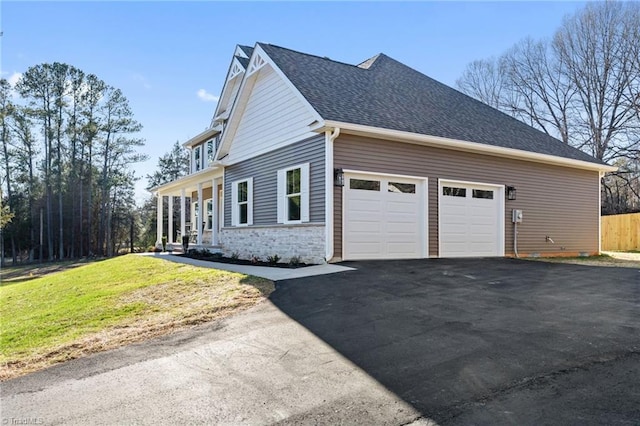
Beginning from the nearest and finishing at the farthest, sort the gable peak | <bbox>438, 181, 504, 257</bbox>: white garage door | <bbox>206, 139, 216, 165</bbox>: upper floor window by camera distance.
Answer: <bbox>438, 181, 504, 257</bbox>: white garage door, the gable peak, <bbox>206, 139, 216, 165</bbox>: upper floor window

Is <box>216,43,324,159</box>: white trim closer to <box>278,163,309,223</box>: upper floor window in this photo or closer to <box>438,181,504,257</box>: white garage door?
<box>278,163,309,223</box>: upper floor window

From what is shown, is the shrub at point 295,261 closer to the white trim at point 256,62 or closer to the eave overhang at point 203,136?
the white trim at point 256,62

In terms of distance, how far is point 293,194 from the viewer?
1152cm

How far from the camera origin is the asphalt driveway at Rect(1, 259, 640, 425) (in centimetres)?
303

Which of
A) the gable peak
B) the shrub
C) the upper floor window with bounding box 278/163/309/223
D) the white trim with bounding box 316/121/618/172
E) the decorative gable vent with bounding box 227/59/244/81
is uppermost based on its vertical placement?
the decorative gable vent with bounding box 227/59/244/81

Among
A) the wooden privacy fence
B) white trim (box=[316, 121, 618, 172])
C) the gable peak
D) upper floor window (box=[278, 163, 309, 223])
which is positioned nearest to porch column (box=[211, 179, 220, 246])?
upper floor window (box=[278, 163, 309, 223])

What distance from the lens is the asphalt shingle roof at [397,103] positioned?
10922 mm

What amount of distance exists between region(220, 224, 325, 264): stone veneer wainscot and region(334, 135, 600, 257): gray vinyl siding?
564mm

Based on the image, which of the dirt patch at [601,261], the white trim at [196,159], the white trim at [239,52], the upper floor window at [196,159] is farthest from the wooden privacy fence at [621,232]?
the upper floor window at [196,159]

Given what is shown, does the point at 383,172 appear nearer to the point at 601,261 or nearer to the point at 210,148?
A: the point at 601,261

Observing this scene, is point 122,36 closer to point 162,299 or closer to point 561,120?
point 162,299

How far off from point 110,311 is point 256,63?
8793 mm

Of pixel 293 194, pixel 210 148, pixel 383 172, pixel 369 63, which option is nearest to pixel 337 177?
pixel 383 172

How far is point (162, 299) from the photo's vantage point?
24.4 feet
